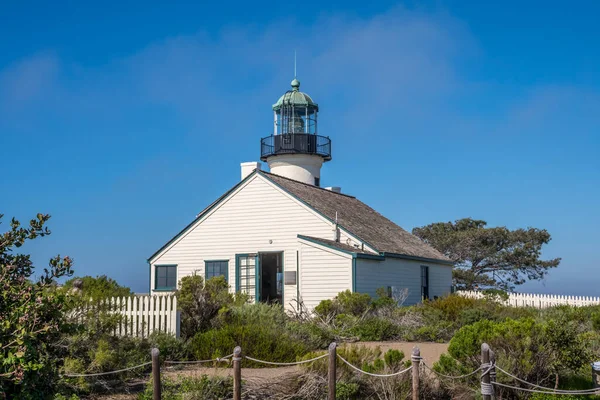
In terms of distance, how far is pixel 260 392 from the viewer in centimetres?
1076

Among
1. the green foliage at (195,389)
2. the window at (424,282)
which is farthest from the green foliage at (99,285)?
A: the window at (424,282)

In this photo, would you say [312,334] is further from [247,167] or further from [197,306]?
[247,167]

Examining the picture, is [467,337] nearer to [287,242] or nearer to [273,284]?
[287,242]

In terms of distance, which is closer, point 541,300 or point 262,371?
point 262,371

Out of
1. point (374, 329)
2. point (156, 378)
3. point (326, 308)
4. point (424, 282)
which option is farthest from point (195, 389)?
point (424, 282)

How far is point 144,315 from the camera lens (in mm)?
15305

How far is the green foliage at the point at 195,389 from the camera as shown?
33.7 ft

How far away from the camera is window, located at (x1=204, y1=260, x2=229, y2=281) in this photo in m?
25.1

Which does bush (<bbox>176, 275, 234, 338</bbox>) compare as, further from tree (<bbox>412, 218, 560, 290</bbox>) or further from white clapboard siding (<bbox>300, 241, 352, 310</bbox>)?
tree (<bbox>412, 218, 560, 290</bbox>)

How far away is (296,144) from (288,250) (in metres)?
9.29

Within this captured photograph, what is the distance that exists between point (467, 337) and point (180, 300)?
23.8 feet

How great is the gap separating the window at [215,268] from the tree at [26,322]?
16803mm

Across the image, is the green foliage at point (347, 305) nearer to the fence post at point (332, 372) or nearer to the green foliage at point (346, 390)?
the green foliage at point (346, 390)

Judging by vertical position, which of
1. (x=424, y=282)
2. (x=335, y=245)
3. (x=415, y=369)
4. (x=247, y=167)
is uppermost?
(x=247, y=167)
